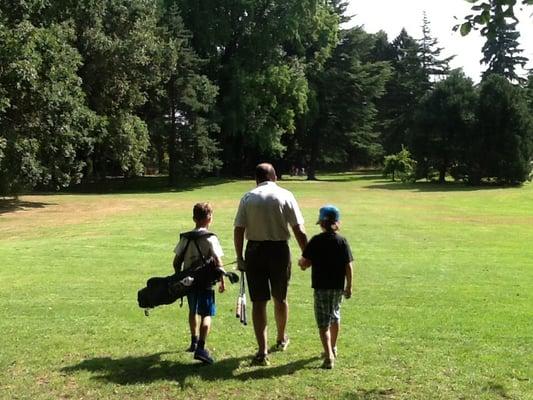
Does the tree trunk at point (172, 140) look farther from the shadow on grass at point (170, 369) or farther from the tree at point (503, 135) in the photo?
the shadow on grass at point (170, 369)

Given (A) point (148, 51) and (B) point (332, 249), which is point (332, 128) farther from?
(B) point (332, 249)

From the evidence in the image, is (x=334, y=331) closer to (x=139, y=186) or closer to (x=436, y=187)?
(x=436, y=187)

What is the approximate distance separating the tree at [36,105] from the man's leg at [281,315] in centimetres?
2309

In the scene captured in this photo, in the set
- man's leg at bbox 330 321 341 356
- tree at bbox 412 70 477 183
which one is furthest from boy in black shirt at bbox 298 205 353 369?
tree at bbox 412 70 477 183

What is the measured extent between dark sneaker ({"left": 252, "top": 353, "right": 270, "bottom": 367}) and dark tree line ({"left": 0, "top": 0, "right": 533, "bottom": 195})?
23.6 metres

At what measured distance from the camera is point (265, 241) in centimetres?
614

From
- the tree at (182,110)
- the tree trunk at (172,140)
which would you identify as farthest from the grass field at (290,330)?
the tree trunk at (172,140)

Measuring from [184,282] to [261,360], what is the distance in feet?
3.54

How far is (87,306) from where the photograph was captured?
9.11m

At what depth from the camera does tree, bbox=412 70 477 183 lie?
172ft

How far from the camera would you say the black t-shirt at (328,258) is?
6070mm

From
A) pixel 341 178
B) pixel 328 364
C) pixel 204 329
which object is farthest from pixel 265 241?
pixel 341 178

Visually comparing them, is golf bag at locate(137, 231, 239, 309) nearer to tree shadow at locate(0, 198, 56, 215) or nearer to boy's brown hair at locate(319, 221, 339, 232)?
boy's brown hair at locate(319, 221, 339, 232)

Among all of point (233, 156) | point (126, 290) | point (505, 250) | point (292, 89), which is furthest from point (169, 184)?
point (126, 290)
